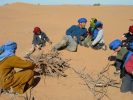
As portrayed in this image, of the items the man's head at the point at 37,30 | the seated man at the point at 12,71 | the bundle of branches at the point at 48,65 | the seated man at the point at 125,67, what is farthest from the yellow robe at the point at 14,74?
the man's head at the point at 37,30

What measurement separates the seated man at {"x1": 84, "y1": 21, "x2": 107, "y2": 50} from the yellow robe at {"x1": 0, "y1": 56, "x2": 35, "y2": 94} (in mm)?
3464

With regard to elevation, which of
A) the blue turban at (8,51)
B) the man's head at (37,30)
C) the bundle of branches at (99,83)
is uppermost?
the blue turban at (8,51)

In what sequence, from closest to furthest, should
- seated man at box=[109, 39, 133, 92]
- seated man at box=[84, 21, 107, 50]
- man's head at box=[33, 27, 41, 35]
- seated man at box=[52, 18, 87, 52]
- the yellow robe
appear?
the yellow robe, seated man at box=[109, 39, 133, 92], seated man at box=[52, 18, 87, 52], seated man at box=[84, 21, 107, 50], man's head at box=[33, 27, 41, 35]

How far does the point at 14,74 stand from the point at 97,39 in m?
3.81

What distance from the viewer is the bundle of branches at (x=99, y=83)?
7422 millimetres

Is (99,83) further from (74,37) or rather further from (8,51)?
(74,37)

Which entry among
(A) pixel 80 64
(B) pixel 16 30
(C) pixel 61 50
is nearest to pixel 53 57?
(A) pixel 80 64

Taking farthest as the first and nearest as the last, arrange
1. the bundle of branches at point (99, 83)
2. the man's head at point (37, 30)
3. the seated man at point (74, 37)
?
the man's head at point (37, 30)
the seated man at point (74, 37)
the bundle of branches at point (99, 83)

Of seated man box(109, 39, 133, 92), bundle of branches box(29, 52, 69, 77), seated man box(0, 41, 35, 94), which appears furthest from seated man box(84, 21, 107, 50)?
seated man box(0, 41, 35, 94)

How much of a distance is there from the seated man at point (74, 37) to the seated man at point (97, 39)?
0.26 metres

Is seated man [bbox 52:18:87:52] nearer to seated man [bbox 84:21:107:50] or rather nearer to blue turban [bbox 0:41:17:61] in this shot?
seated man [bbox 84:21:107:50]

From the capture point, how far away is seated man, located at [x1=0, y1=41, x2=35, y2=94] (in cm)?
705

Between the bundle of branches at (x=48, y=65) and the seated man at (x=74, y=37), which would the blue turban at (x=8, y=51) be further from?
the seated man at (x=74, y=37)

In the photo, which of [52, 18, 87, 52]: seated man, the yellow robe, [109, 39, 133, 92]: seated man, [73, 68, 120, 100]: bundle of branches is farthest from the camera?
[52, 18, 87, 52]: seated man
